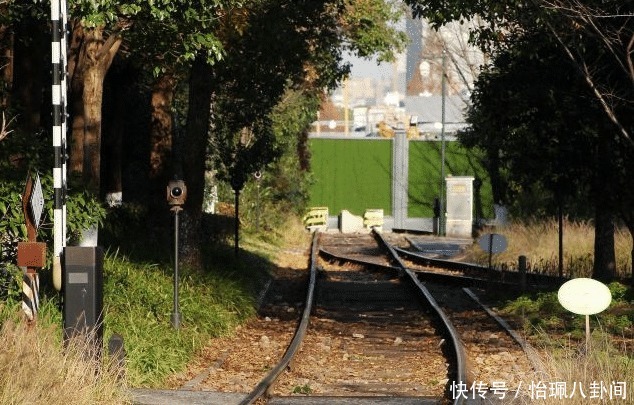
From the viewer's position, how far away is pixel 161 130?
24.5m

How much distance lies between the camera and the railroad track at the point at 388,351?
12305 mm

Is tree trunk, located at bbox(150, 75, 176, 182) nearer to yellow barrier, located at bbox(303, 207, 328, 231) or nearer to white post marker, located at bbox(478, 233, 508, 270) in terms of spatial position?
white post marker, located at bbox(478, 233, 508, 270)

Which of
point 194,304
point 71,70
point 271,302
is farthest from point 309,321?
point 71,70

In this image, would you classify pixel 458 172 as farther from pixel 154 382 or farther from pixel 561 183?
pixel 154 382

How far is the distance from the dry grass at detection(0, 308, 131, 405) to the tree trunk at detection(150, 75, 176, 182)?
13.3 m

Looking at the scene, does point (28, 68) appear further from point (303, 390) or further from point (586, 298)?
point (586, 298)

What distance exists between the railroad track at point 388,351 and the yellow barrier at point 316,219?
24.5 meters

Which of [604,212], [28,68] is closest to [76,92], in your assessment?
[28,68]

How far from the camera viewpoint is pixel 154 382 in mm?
12562

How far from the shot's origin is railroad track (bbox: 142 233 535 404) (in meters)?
12.3

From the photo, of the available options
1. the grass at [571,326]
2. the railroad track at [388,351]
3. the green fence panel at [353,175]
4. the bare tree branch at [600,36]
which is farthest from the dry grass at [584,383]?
the green fence panel at [353,175]

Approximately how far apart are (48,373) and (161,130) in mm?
14863

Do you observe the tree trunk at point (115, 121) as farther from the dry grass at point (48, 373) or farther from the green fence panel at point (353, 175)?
the green fence panel at point (353, 175)

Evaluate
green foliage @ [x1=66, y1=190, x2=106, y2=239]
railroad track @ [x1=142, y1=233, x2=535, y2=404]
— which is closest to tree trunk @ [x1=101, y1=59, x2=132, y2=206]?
railroad track @ [x1=142, y1=233, x2=535, y2=404]
